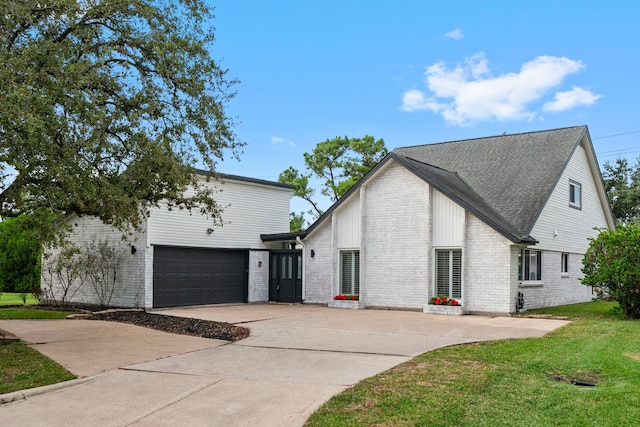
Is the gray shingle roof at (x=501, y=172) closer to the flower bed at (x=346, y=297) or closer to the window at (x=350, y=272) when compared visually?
the window at (x=350, y=272)

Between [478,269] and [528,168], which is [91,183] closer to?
[478,269]

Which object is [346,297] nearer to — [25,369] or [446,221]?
[446,221]

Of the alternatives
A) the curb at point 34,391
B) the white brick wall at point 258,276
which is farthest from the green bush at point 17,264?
the curb at point 34,391

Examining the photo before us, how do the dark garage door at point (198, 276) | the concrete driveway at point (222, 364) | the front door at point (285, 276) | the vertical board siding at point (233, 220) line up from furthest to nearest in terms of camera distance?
the front door at point (285, 276) < the vertical board siding at point (233, 220) < the dark garage door at point (198, 276) < the concrete driveway at point (222, 364)

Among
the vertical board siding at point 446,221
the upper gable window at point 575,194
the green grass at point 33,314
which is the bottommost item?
the green grass at point 33,314

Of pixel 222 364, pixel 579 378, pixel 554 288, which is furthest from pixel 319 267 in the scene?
pixel 579 378

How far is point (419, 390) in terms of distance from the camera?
682 cm

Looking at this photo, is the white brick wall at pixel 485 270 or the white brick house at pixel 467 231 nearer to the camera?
the white brick wall at pixel 485 270

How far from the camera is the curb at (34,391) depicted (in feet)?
22.5

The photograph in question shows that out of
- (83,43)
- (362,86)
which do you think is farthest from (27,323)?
(362,86)

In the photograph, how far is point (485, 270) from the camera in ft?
56.4

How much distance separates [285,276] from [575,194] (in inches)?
465

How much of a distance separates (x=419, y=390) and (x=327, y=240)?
561 inches

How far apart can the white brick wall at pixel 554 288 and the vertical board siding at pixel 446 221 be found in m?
2.46
